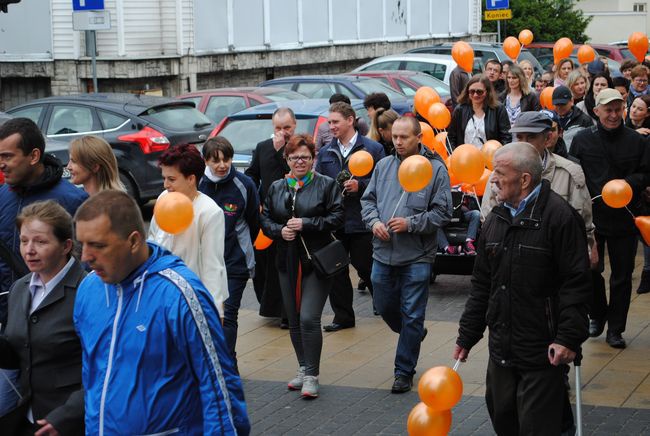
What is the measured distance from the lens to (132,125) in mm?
16766

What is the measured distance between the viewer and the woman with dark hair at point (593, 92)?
12.7 metres

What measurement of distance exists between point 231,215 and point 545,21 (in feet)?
121

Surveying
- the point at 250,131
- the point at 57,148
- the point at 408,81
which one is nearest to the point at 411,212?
the point at 250,131

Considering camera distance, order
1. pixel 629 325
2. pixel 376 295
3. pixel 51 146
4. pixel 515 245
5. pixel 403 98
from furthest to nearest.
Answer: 1. pixel 403 98
2. pixel 51 146
3. pixel 629 325
4. pixel 376 295
5. pixel 515 245

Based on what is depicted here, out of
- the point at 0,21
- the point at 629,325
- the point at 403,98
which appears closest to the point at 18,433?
the point at 629,325

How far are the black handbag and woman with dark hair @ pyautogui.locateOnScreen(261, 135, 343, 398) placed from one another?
2.9 inches

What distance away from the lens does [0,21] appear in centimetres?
2897

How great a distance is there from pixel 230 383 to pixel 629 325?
20.7 feet

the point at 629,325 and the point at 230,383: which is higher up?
the point at 230,383

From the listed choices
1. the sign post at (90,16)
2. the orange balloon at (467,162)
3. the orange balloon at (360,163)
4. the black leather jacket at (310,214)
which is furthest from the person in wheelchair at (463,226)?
the sign post at (90,16)

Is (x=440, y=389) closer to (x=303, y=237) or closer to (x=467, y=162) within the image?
(x=303, y=237)

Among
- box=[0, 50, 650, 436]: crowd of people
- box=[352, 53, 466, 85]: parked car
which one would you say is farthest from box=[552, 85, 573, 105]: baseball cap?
box=[352, 53, 466, 85]: parked car

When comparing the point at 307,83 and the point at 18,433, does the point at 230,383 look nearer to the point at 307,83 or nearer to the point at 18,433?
the point at 18,433

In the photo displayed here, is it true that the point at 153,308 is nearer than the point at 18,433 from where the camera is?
Yes
